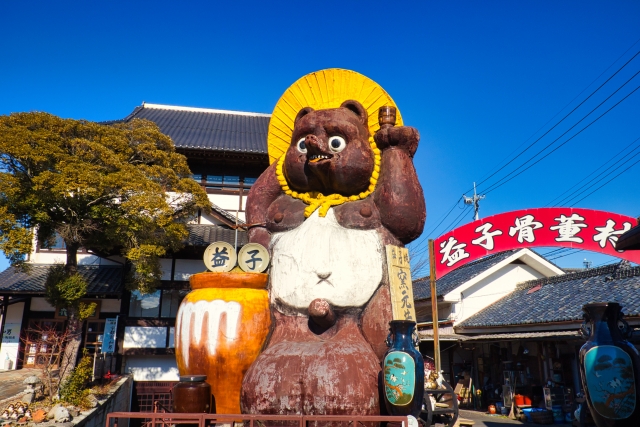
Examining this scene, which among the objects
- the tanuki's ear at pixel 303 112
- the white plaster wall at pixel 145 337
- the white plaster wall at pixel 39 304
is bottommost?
the white plaster wall at pixel 145 337

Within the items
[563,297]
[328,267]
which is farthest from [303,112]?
[563,297]

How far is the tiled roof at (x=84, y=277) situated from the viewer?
41.1 ft

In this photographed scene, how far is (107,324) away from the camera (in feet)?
38.6

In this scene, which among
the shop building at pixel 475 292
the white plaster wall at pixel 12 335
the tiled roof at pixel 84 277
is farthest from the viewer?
the shop building at pixel 475 292

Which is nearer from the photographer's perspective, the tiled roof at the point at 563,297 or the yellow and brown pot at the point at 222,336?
the yellow and brown pot at the point at 222,336

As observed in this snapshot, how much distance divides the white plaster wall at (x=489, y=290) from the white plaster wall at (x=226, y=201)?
7.45m

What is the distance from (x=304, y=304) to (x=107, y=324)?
861 centimetres

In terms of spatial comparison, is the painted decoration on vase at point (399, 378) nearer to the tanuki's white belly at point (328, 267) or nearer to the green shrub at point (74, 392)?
the tanuki's white belly at point (328, 267)

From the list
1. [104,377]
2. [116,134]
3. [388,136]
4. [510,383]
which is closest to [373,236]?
[388,136]

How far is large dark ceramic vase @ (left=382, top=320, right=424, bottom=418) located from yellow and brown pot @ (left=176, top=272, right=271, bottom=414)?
1.36 m

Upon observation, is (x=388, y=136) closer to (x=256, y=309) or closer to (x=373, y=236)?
(x=373, y=236)

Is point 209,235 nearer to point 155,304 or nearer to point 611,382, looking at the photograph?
point 155,304

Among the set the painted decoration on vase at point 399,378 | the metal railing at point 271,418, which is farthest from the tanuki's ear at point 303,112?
the metal railing at point 271,418

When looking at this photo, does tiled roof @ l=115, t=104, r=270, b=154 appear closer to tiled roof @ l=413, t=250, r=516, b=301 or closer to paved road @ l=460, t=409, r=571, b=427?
tiled roof @ l=413, t=250, r=516, b=301
